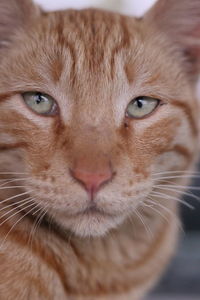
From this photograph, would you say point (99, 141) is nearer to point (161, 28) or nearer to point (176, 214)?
point (161, 28)

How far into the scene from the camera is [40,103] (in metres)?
1.25

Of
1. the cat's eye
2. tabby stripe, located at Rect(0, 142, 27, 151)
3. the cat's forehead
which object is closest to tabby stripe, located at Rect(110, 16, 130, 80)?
the cat's forehead

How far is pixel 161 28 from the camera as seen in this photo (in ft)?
4.60

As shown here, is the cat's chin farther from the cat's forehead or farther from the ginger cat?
the cat's forehead

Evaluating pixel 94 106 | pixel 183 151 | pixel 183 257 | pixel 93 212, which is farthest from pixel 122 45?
pixel 183 257

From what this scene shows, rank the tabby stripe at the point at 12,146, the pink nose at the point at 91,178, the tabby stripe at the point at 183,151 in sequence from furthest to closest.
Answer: the tabby stripe at the point at 183,151
the tabby stripe at the point at 12,146
the pink nose at the point at 91,178

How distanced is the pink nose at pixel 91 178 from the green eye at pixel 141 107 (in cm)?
22

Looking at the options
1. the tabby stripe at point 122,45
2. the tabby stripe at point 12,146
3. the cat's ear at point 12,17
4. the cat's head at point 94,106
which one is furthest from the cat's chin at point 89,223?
the cat's ear at point 12,17

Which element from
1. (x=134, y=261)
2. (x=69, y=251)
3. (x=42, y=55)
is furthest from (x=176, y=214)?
(x=42, y=55)

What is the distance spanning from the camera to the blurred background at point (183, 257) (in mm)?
1747

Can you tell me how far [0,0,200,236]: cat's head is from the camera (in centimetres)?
114

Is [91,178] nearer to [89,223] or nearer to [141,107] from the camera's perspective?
[89,223]

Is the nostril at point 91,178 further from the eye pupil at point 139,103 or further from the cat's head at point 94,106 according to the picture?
the eye pupil at point 139,103

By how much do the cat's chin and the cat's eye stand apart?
25 cm
